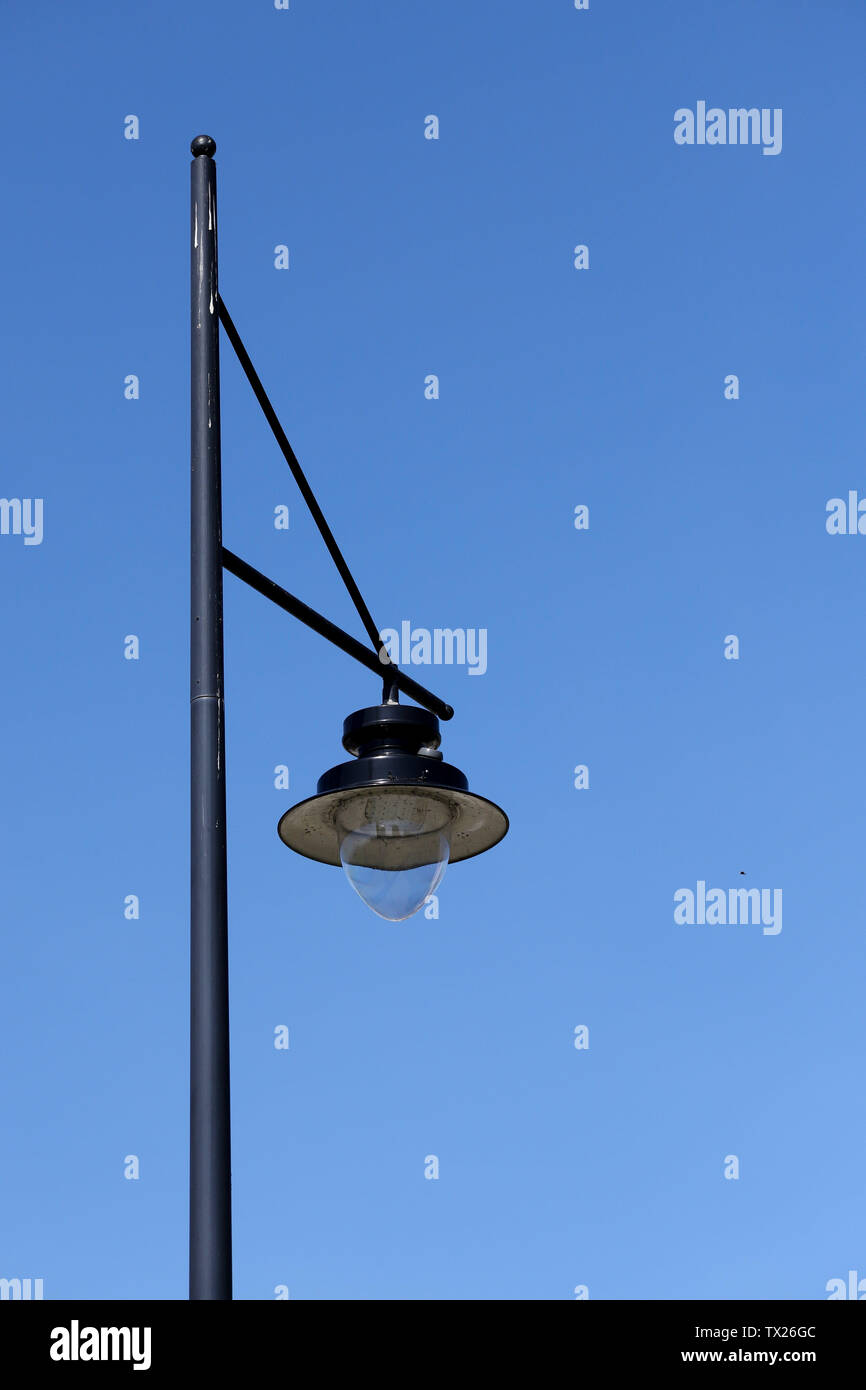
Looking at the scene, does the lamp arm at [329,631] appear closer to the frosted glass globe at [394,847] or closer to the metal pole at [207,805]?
the metal pole at [207,805]

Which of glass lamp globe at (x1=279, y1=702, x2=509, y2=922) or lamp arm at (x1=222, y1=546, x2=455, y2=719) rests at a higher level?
lamp arm at (x1=222, y1=546, x2=455, y2=719)

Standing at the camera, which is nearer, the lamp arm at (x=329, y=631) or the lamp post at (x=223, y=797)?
the lamp post at (x=223, y=797)

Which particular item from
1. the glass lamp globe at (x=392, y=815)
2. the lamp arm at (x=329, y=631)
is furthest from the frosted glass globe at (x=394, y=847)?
the lamp arm at (x=329, y=631)

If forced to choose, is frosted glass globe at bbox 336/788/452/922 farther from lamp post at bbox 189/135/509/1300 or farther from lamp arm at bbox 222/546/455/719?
lamp arm at bbox 222/546/455/719

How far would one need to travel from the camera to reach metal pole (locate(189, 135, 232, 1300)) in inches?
Answer: 167

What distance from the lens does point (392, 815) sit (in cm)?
556

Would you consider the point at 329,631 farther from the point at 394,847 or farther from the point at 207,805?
the point at 207,805

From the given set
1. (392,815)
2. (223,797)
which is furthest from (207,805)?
(392,815)

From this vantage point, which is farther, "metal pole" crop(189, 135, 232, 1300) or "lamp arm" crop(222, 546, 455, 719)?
"lamp arm" crop(222, 546, 455, 719)

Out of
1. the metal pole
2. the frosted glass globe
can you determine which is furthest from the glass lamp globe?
the metal pole

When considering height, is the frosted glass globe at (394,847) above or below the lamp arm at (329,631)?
below

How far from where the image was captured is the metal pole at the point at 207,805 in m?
4.23
